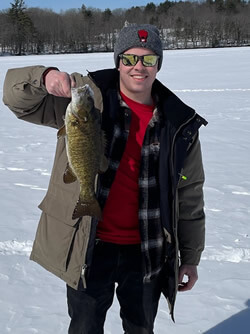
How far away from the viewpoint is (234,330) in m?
2.77

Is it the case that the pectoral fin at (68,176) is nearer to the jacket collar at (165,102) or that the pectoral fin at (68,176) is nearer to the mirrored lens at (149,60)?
the jacket collar at (165,102)

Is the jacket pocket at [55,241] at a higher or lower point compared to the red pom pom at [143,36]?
lower

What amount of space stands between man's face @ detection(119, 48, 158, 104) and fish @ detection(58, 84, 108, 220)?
31 centimetres

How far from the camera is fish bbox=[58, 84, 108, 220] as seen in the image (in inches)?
57.6

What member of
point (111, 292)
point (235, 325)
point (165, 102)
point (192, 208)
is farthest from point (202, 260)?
point (165, 102)

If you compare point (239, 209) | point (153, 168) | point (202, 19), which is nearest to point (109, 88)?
point (153, 168)

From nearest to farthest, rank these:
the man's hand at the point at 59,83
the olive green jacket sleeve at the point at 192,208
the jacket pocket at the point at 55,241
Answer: the man's hand at the point at 59,83
the jacket pocket at the point at 55,241
the olive green jacket sleeve at the point at 192,208

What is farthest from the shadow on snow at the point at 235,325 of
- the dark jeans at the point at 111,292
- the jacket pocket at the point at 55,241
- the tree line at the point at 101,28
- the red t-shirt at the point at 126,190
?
the tree line at the point at 101,28

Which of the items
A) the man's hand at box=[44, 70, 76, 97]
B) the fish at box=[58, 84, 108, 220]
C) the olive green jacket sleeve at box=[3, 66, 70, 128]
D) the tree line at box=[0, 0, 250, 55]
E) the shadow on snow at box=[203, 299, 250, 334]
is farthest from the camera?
the tree line at box=[0, 0, 250, 55]

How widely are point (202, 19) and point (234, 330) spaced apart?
8020cm

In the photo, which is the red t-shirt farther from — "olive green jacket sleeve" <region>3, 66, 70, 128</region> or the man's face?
"olive green jacket sleeve" <region>3, 66, 70, 128</region>

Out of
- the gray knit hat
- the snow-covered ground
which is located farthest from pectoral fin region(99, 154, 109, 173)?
the snow-covered ground

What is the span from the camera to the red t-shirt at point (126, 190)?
1843 millimetres

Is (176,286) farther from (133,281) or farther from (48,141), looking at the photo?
(48,141)
